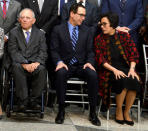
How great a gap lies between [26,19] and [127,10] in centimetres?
147

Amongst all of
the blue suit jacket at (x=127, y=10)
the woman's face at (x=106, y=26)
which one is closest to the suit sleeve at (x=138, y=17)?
the blue suit jacket at (x=127, y=10)

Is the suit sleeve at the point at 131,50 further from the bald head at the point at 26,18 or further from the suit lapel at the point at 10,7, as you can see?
the suit lapel at the point at 10,7

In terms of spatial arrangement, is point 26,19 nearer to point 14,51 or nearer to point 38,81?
point 14,51

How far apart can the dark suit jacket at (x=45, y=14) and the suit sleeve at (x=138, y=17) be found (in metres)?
1.09

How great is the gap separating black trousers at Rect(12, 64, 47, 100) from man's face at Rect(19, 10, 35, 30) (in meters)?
0.56

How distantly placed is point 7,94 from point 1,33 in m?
0.79

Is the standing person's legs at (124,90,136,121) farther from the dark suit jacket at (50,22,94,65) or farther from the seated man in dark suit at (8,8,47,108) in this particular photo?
the seated man in dark suit at (8,8,47,108)

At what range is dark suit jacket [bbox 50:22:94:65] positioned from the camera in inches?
178

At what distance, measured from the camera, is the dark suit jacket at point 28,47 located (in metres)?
4.31

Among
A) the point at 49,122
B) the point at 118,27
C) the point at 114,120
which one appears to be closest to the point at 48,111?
the point at 49,122

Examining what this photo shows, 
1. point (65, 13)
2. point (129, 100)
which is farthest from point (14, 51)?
point (129, 100)

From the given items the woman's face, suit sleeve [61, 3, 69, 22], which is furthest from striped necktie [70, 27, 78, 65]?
the woman's face

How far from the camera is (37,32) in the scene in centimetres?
445

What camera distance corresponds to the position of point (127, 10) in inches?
191
